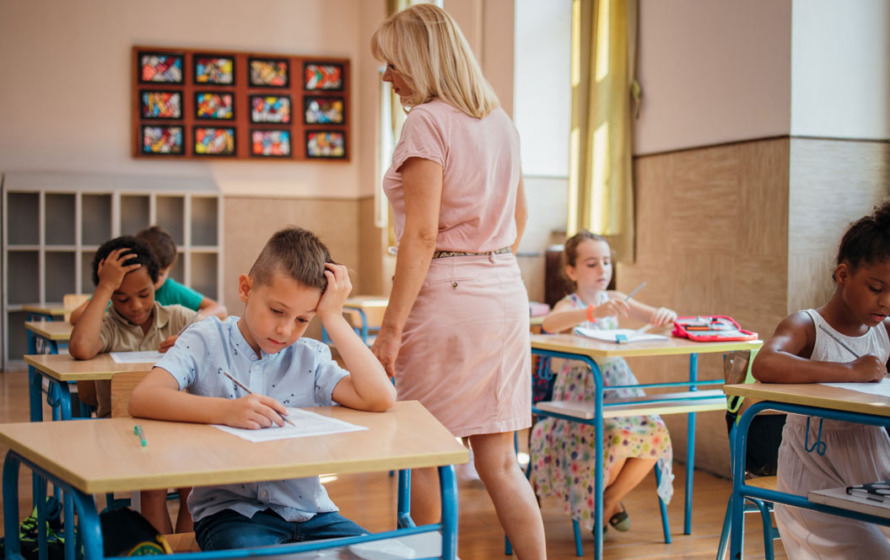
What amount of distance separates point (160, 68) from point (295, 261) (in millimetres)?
6398

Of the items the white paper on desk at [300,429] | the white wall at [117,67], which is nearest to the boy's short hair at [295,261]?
the white paper on desk at [300,429]

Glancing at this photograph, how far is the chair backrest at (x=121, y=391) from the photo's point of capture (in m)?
1.92

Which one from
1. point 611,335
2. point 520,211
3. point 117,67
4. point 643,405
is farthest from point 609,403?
point 117,67

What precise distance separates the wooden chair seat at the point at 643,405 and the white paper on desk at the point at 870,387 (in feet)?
3.19

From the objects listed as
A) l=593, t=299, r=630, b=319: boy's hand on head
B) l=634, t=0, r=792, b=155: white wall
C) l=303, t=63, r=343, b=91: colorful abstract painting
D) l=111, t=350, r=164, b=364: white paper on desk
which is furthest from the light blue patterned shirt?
l=303, t=63, r=343, b=91: colorful abstract painting

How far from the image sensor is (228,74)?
756 centimetres

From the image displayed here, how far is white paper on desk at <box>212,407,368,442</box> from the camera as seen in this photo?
1.37m

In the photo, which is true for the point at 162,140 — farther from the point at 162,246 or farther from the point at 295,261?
the point at 295,261

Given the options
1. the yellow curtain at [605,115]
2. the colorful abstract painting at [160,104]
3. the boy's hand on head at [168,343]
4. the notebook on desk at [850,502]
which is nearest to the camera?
the notebook on desk at [850,502]

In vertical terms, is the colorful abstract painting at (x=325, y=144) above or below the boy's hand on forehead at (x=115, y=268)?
above

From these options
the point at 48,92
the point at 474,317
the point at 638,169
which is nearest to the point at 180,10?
the point at 48,92

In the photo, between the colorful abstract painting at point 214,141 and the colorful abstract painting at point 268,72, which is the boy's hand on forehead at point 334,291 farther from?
the colorful abstract painting at point 268,72

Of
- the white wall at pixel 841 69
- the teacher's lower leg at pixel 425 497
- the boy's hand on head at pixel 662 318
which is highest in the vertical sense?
the white wall at pixel 841 69

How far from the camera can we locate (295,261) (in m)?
1.64
